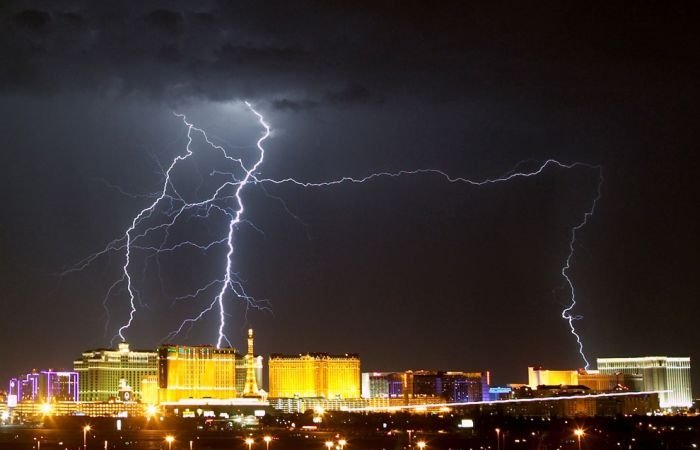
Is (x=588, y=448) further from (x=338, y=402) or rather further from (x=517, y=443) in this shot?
(x=338, y=402)

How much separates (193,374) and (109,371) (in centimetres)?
1494

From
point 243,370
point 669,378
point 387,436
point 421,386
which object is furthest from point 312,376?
point 387,436

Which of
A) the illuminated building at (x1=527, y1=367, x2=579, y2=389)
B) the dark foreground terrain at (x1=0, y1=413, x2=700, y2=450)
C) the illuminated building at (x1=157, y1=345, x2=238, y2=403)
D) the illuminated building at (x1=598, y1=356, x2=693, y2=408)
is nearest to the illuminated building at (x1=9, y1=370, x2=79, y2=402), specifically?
the illuminated building at (x1=157, y1=345, x2=238, y2=403)

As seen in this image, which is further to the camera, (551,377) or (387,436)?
(551,377)

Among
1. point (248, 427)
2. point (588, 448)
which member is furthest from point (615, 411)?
point (588, 448)

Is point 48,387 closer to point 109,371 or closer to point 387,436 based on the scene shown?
point 109,371

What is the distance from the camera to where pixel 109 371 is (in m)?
163

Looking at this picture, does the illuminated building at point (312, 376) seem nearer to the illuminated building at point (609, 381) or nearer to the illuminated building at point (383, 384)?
the illuminated building at point (383, 384)

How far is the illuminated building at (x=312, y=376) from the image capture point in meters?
160

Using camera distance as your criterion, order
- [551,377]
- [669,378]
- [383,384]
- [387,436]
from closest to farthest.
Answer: [387,436] → [383,384] → [669,378] → [551,377]

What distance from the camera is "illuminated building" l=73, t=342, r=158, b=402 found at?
162m

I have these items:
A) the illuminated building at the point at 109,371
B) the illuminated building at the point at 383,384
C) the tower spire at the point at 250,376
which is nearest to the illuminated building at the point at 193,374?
the tower spire at the point at 250,376

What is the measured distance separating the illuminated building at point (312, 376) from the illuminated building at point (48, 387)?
82.7 ft

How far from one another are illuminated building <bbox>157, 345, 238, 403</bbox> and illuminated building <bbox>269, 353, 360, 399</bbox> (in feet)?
23.2
